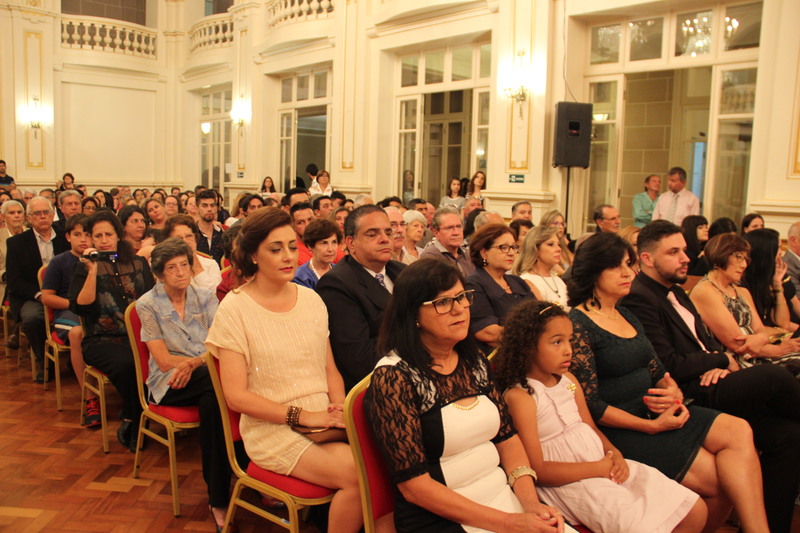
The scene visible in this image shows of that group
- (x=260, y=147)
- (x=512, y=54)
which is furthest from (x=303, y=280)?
(x=260, y=147)

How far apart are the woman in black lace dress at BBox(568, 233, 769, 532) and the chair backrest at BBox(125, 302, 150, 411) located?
72.1 inches

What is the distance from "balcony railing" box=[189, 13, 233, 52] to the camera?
1241 centimetres

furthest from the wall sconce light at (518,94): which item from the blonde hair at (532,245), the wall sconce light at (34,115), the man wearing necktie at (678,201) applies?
the wall sconce light at (34,115)

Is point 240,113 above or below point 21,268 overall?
above

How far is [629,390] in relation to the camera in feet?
7.64

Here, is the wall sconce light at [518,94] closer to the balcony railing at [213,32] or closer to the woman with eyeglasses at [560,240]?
the woman with eyeglasses at [560,240]

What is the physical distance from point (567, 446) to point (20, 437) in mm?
2811

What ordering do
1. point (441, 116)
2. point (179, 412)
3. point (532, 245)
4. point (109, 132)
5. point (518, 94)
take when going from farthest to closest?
point (109, 132) < point (441, 116) < point (518, 94) < point (532, 245) < point (179, 412)

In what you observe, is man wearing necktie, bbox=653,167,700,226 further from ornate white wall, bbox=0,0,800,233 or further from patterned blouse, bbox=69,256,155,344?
patterned blouse, bbox=69,256,155,344

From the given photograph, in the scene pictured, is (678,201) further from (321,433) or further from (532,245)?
(321,433)

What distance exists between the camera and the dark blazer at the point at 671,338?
2631 millimetres

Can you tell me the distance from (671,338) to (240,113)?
34.3ft

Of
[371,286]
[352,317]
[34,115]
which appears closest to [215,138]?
[34,115]

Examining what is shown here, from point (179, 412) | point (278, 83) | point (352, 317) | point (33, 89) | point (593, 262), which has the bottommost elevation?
point (179, 412)
